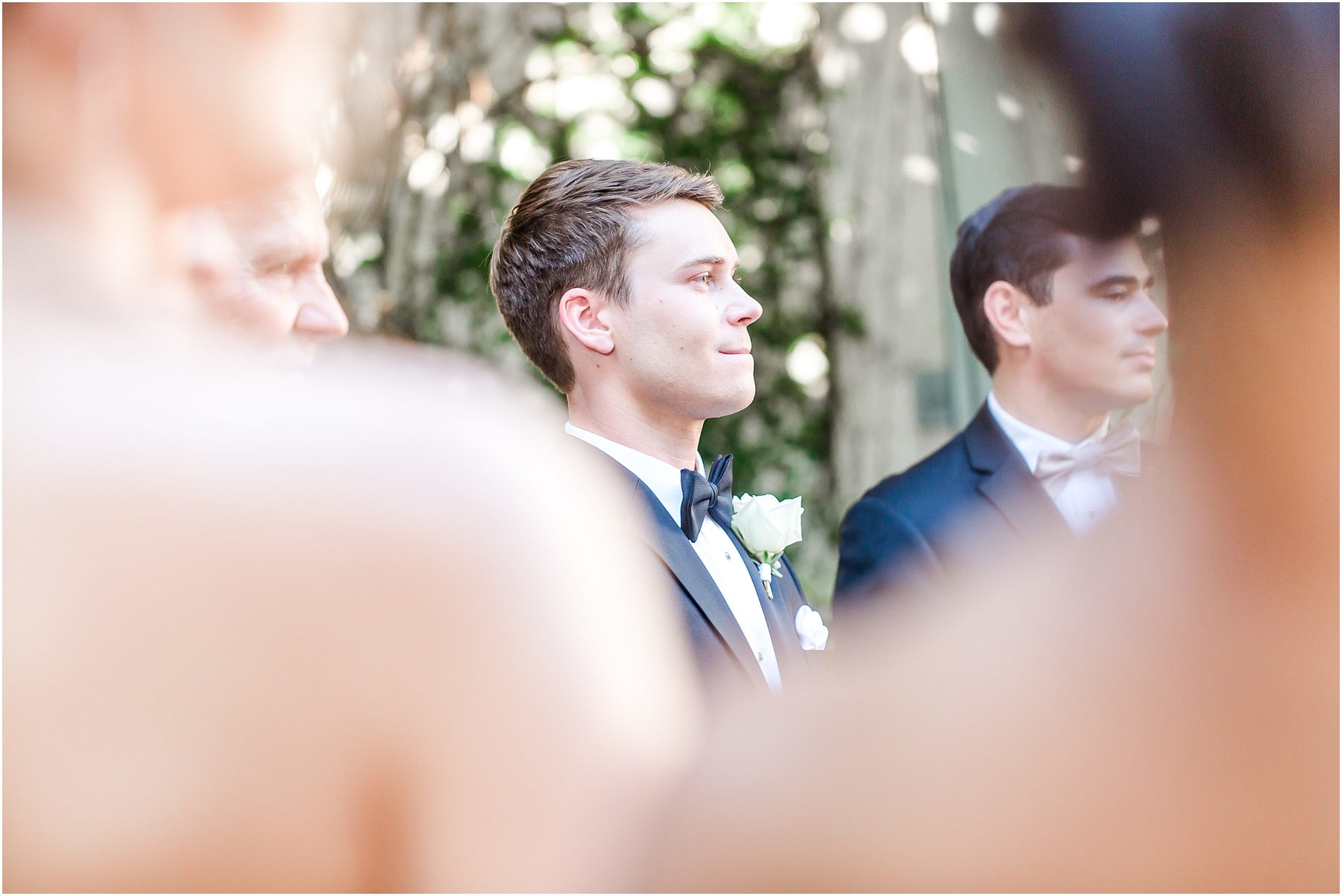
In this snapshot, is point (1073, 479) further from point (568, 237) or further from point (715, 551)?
point (568, 237)

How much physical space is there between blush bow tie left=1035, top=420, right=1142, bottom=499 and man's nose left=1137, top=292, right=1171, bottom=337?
8 cm

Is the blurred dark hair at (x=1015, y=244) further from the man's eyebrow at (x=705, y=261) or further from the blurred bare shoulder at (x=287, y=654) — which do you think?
the man's eyebrow at (x=705, y=261)

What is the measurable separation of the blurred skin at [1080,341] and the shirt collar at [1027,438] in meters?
0.01

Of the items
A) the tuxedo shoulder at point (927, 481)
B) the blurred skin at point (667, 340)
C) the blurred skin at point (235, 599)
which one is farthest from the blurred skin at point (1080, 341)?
the blurred skin at point (667, 340)

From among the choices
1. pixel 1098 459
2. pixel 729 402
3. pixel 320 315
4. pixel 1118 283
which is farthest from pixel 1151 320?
pixel 729 402

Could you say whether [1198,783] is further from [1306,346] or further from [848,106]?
[848,106]

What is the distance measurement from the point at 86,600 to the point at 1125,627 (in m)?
0.50

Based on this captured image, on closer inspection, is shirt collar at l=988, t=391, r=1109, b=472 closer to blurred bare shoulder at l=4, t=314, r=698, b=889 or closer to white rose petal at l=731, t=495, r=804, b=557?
white rose petal at l=731, t=495, r=804, b=557

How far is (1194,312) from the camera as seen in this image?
0.47m

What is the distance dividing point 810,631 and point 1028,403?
1.82ft

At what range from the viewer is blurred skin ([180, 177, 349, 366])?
551 mm

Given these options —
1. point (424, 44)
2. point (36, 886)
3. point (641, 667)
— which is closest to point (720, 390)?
point (641, 667)

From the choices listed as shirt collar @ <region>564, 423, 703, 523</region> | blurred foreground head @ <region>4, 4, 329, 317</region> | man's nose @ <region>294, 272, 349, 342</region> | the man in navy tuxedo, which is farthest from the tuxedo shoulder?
blurred foreground head @ <region>4, 4, 329, 317</region>

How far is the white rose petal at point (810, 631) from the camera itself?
5.37ft
